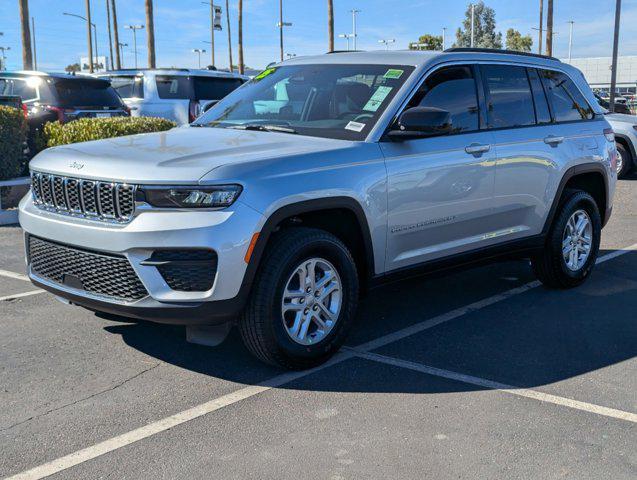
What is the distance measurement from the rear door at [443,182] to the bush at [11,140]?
675cm

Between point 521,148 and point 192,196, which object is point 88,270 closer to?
point 192,196

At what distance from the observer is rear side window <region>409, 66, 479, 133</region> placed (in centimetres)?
536

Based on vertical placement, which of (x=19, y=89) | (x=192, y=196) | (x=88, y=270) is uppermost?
(x=19, y=89)

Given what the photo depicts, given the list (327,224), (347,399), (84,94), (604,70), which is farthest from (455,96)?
(604,70)

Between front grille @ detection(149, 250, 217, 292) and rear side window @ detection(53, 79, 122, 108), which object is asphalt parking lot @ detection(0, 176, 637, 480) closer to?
front grille @ detection(149, 250, 217, 292)

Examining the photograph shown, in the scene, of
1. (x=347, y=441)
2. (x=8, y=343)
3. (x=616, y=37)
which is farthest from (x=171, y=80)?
(x=616, y=37)

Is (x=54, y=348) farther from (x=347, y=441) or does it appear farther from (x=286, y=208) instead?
(x=347, y=441)

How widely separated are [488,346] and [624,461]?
63.7 inches

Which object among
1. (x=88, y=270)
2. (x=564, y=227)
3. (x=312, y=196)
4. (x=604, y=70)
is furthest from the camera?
(x=604, y=70)

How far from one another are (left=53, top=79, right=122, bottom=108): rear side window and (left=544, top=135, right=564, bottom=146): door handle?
32.6 ft

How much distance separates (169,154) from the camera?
4430 millimetres

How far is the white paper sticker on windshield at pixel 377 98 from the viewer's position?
5.16 m

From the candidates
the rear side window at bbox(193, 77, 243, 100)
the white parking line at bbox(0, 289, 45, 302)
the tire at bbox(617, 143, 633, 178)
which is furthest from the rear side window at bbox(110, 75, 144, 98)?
the white parking line at bbox(0, 289, 45, 302)

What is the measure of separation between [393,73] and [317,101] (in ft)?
1.83
